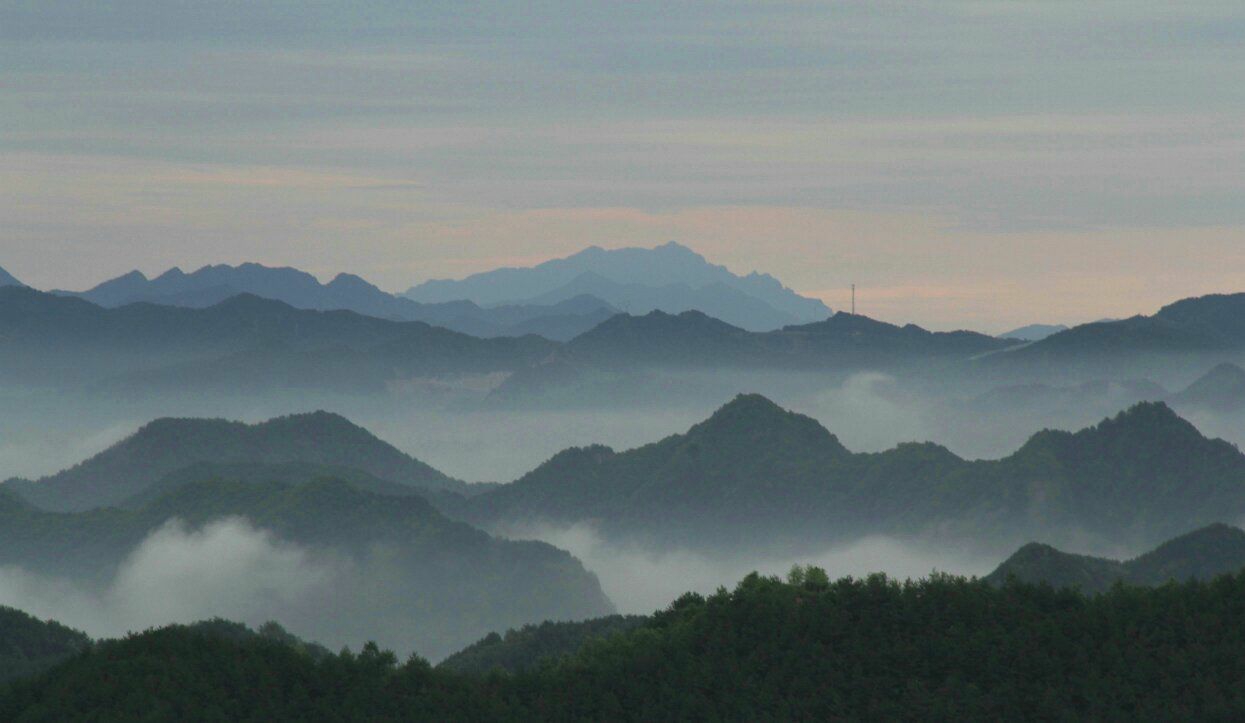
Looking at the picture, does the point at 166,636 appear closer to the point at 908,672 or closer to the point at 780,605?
the point at 780,605

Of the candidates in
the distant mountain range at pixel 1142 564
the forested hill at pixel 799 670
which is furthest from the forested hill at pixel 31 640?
the distant mountain range at pixel 1142 564

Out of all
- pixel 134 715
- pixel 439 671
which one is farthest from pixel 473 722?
pixel 134 715

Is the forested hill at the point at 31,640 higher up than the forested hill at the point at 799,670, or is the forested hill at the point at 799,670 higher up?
the forested hill at the point at 799,670

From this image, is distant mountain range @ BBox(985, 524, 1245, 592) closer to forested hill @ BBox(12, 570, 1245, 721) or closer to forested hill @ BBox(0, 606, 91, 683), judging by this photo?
forested hill @ BBox(0, 606, 91, 683)

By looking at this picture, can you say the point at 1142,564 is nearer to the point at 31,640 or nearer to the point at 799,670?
the point at 31,640

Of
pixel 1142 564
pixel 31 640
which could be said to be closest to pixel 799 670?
pixel 31 640

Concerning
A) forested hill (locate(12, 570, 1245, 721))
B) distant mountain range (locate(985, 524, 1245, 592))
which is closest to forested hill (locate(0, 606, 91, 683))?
forested hill (locate(12, 570, 1245, 721))

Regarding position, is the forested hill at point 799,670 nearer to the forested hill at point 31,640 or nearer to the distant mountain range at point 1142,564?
the forested hill at point 31,640
